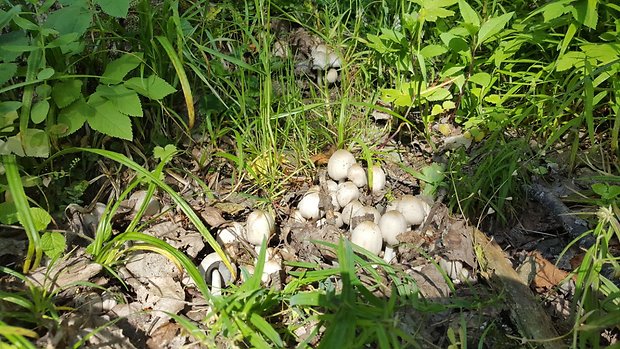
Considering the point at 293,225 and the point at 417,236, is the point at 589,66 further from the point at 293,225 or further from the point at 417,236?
the point at 293,225

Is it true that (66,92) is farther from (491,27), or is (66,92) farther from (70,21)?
(491,27)

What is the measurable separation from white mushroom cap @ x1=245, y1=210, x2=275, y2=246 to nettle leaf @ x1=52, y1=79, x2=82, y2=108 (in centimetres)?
88

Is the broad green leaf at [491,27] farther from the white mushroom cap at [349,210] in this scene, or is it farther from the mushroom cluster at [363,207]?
the white mushroom cap at [349,210]

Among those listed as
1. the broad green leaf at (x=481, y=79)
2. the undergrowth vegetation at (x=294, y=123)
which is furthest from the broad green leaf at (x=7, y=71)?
the broad green leaf at (x=481, y=79)

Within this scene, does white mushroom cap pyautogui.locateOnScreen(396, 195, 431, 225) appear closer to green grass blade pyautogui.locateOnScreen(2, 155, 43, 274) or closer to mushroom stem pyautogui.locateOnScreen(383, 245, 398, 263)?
mushroom stem pyautogui.locateOnScreen(383, 245, 398, 263)

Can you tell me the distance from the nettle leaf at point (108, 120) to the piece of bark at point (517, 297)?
61.0 inches

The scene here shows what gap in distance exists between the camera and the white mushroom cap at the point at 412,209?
7.93ft

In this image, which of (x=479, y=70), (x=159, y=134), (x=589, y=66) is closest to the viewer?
(x=589, y=66)

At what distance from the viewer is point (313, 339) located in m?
1.99

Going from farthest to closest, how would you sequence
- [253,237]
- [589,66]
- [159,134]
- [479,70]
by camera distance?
[479,70] < [159,134] < [589,66] < [253,237]

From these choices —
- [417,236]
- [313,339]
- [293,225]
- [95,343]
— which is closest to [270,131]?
[293,225]

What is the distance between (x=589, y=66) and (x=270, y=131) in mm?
1505

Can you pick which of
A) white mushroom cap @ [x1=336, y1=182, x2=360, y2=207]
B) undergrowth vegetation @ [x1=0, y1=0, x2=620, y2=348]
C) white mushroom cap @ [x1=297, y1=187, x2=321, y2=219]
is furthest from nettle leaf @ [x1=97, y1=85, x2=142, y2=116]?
white mushroom cap @ [x1=336, y1=182, x2=360, y2=207]

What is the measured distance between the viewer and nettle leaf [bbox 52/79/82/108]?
7.42 feet
